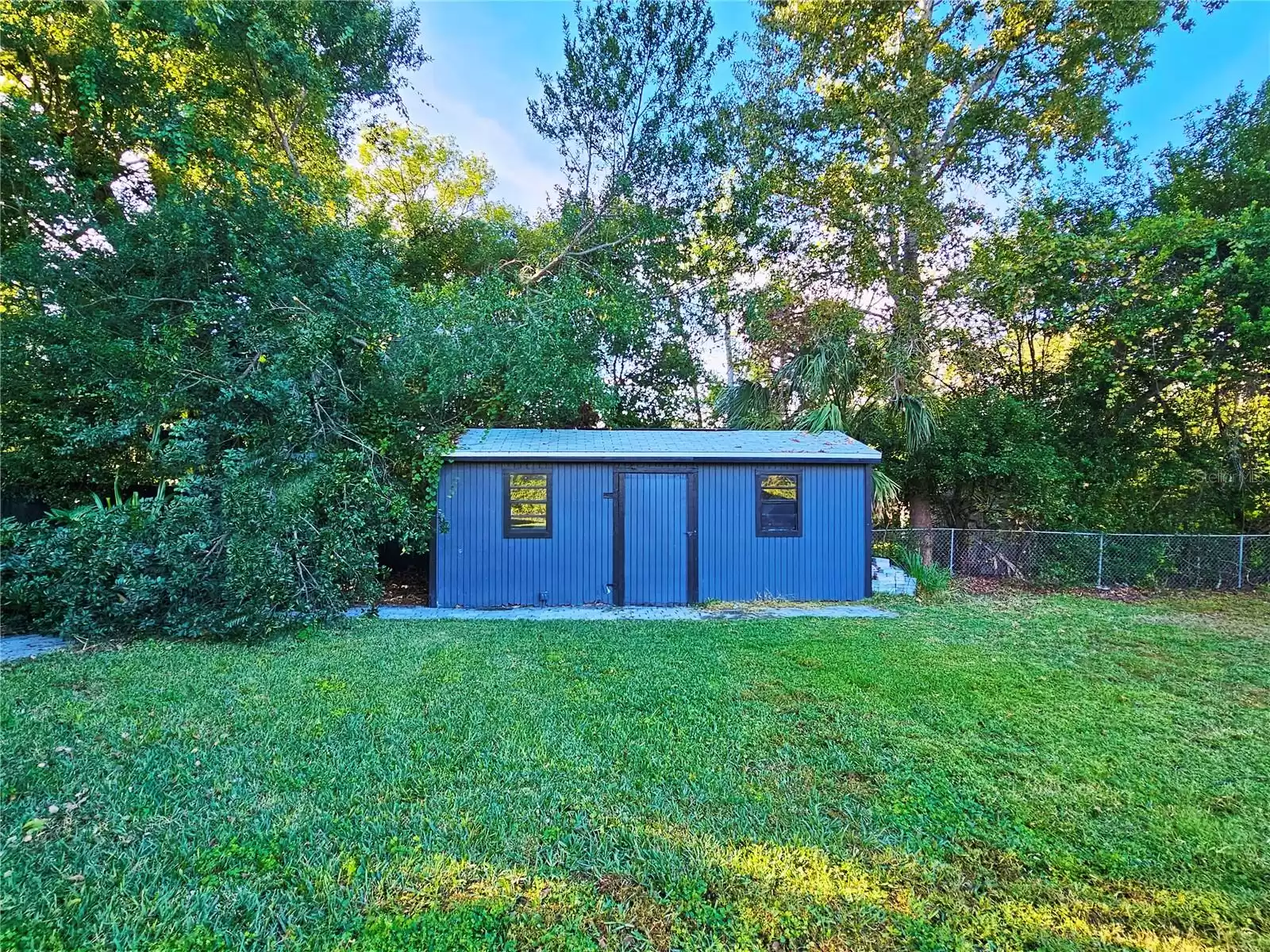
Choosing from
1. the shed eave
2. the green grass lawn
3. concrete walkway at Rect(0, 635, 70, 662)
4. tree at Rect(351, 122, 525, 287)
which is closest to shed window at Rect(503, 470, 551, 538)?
the shed eave

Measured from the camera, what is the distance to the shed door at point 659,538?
23.5 ft

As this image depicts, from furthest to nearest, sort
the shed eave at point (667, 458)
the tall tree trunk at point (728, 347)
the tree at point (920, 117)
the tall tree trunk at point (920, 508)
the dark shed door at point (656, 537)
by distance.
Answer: the tall tree trunk at point (728, 347), the tall tree trunk at point (920, 508), the tree at point (920, 117), the dark shed door at point (656, 537), the shed eave at point (667, 458)

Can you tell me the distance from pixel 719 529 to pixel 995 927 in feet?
18.4

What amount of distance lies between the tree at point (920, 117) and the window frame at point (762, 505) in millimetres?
3077


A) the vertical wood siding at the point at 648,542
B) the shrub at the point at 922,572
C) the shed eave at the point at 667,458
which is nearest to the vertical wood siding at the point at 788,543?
the vertical wood siding at the point at 648,542

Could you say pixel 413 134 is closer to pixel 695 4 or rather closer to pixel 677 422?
pixel 695 4

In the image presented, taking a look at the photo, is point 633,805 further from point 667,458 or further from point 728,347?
point 728,347

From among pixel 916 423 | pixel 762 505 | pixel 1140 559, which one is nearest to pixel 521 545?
pixel 762 505

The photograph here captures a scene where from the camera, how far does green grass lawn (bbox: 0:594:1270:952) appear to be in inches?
66.9

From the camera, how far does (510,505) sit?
7.09 meters

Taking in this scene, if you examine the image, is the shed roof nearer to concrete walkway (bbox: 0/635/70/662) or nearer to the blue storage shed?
the blue storage shed

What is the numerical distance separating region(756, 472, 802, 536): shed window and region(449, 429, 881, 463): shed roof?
27 cm

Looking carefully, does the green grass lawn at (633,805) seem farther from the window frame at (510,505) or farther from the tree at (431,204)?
the tree at (431,204)

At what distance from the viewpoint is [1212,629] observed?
18.4ft
